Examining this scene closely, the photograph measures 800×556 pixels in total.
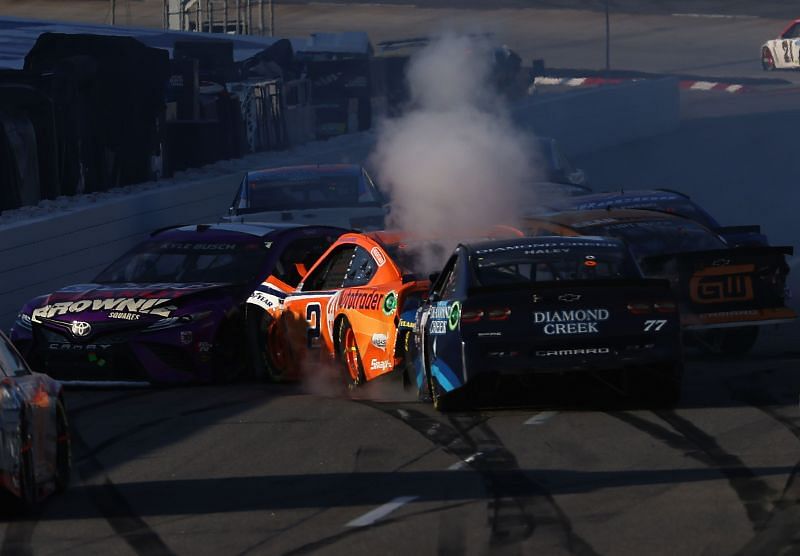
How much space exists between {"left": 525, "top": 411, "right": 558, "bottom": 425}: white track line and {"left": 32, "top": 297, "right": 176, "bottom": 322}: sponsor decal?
147 inches

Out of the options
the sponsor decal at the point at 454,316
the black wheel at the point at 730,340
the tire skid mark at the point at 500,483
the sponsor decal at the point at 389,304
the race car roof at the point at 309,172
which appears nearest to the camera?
the tire skid mark at the point at 500,483

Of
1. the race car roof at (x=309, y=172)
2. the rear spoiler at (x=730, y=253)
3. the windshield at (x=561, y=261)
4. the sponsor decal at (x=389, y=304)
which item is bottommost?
the race car roof at (x=309, y=172)

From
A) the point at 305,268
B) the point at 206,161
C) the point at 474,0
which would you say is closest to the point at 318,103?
the point at 206,161

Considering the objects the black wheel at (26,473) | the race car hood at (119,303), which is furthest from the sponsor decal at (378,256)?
the black wheel at (26,473)

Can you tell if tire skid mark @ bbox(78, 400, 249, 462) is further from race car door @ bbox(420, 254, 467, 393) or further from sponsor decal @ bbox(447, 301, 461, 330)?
sponsor decal @ bbox(447, 301, 461, 330)

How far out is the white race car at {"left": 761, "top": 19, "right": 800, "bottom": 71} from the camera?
165 ft

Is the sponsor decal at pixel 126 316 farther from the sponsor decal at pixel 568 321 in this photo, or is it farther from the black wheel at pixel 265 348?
the sponsor decal at pixel 568 321

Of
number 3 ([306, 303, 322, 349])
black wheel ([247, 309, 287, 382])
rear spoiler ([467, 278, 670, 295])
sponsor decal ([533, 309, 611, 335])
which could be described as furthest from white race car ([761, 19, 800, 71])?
sponsor decal ([533, 309, 611, 335])

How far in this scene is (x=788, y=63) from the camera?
51.8 metres

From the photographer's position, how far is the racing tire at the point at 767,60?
52.0 meters

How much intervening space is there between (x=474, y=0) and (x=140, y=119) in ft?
150

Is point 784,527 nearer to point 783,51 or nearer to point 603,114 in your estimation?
point 603,114

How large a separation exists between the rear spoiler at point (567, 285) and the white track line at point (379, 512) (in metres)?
2.65

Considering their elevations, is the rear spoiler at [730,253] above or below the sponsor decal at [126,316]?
above
